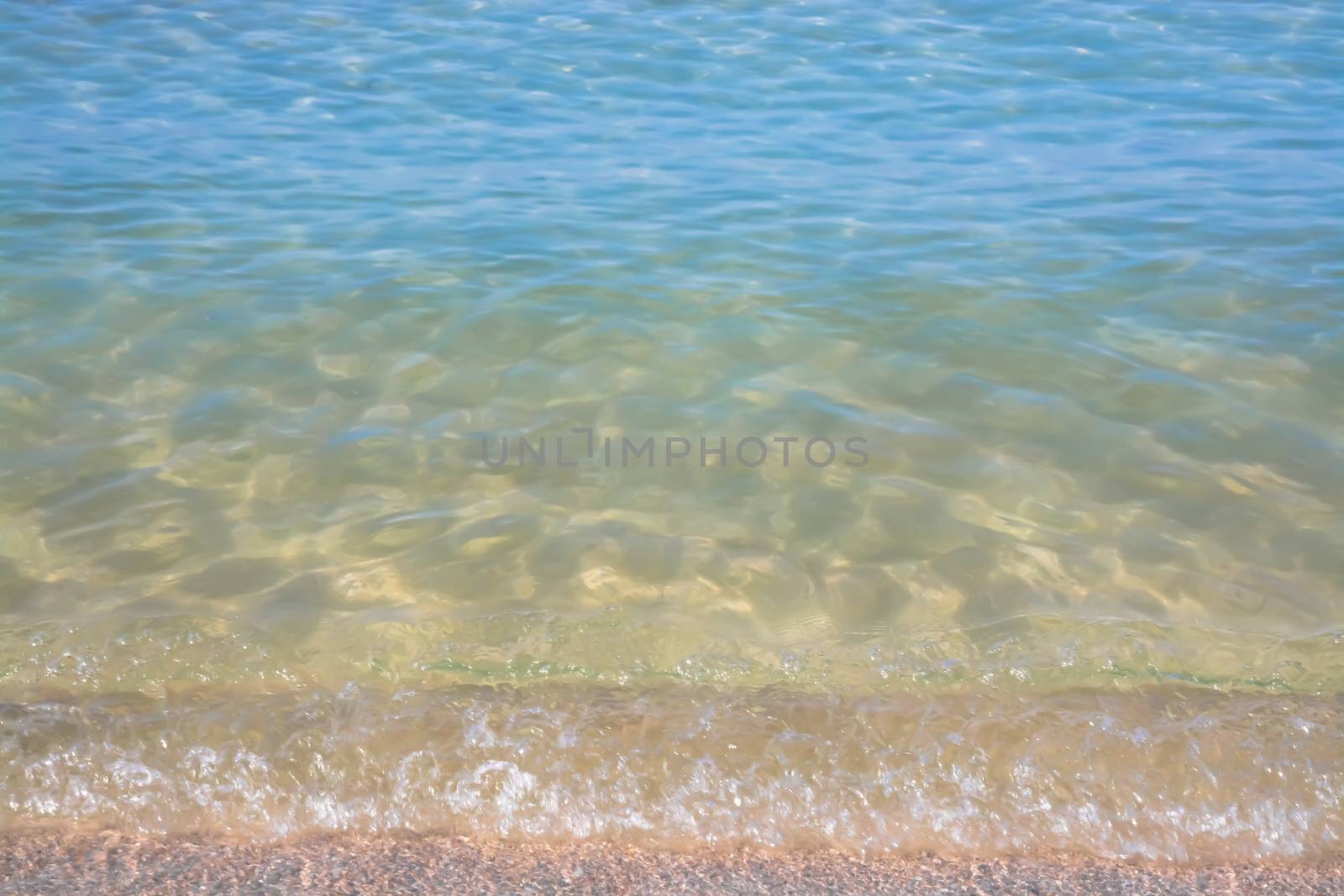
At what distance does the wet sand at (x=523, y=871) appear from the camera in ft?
8.37

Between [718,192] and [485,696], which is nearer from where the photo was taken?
[485,696]

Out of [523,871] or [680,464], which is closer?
[523,871]

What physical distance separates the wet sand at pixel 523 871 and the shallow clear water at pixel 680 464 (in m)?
0.08

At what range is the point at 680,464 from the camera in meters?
4.34

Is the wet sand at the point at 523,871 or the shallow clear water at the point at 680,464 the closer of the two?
the wet sand at the point at 523,871

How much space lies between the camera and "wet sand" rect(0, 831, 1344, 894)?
8.37ft

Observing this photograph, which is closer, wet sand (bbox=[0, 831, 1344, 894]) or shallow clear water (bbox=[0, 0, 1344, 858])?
wet sand (bbox=[0, 831, 1344, 894])

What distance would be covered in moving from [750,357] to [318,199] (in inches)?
121

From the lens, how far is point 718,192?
688 centimetres

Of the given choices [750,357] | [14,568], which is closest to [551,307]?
[750,357]

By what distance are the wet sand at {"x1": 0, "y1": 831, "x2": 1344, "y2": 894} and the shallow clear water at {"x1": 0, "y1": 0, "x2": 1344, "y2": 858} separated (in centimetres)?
8

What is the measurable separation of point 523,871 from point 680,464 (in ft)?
6.45

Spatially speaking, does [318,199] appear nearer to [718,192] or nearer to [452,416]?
[718,192]

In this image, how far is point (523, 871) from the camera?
2619 mm
